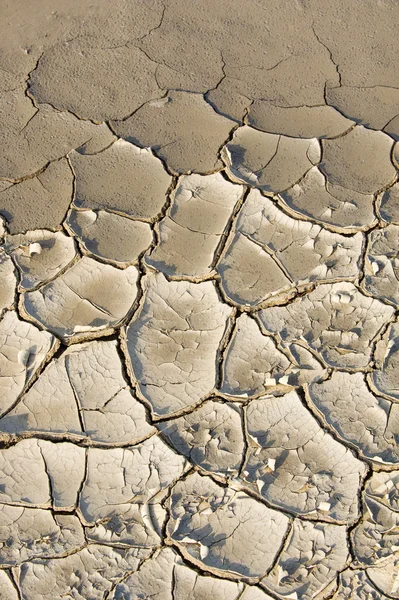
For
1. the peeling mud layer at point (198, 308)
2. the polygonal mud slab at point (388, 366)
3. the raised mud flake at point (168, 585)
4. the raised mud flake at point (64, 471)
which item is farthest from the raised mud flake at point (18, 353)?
the polygonal mud slab at point (388, 366)

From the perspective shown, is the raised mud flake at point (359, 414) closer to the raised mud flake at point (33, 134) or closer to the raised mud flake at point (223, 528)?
the raised mud flake at point (223, 528)

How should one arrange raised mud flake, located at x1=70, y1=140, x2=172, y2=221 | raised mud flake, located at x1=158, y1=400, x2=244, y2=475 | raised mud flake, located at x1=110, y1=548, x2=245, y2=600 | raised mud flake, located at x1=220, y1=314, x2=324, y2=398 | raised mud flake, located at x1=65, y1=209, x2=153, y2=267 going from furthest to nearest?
raised mud flake, located at x1=70, y1=140, x2=172, y2=221 < raised mud flake, located at x1=65, y1=209, x2=153, y2=267 < raised mud flake, located at x1=220, y1=314, x2=324, y2=398 < raised mud flake, located at x1=158, y1=400, x2=244, y2=475 < raised mud flake, located at x1=110, y1=548, x2=245, y2=600

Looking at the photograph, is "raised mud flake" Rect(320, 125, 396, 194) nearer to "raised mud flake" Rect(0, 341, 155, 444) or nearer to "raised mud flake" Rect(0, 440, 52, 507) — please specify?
"raised mud flake" Rect(0, 341, 155, 444)

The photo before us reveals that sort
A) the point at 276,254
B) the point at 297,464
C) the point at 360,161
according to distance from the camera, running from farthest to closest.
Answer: the point at 360,161 → the point at 276,254 → the point at 297,464

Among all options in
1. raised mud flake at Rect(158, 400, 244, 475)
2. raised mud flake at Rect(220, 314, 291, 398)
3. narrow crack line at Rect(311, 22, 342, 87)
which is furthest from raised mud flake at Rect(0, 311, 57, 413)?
narrow crack line at Rect(311, 22, 342, 87)

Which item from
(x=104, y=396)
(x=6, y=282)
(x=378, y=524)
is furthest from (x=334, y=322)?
(x=6, y=282)

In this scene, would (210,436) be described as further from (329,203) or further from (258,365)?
(329,203)

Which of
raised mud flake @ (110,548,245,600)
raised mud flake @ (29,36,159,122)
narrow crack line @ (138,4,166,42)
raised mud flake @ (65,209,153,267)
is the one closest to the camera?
raised mud flake @ (110,548,245,600)

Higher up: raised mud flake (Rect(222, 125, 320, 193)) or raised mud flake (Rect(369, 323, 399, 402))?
raised mud flake (Rect(222, 125, 320, 193))
